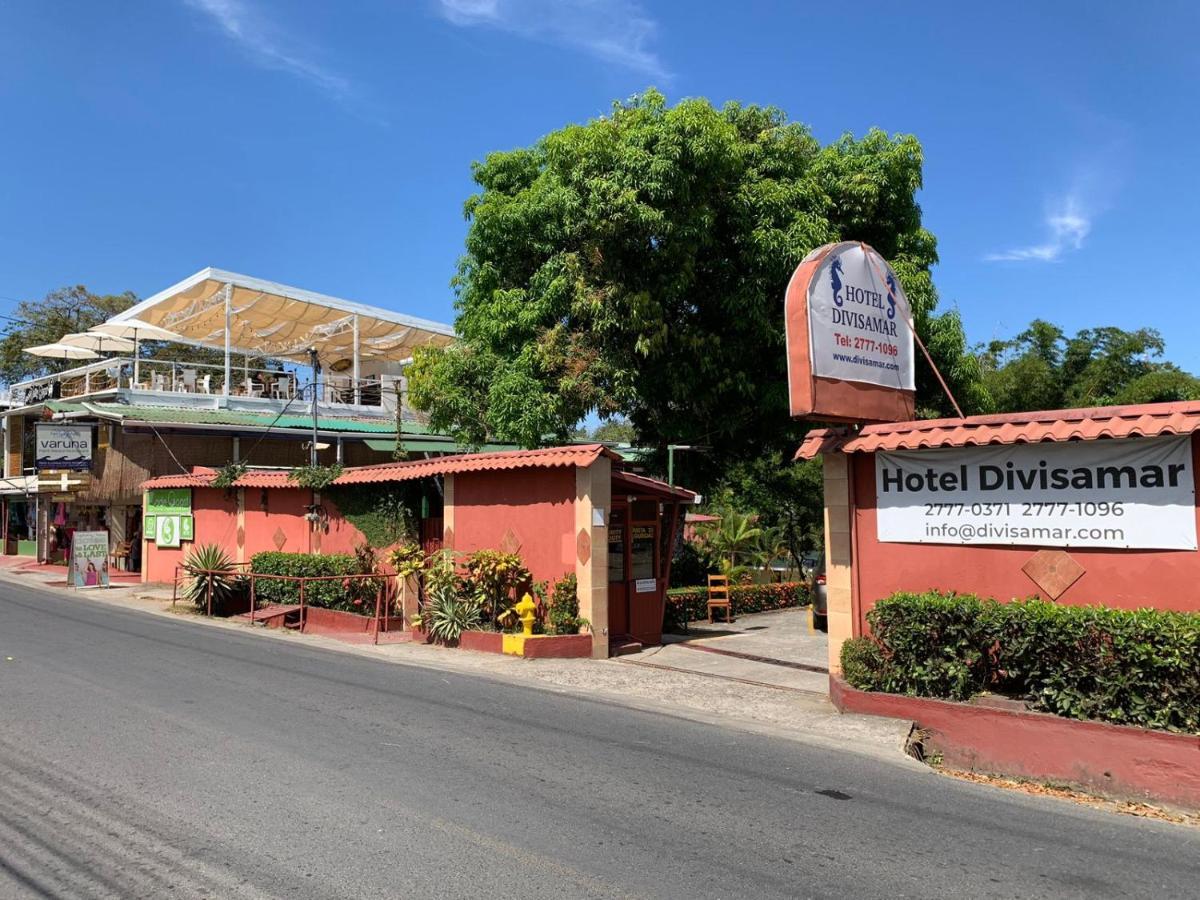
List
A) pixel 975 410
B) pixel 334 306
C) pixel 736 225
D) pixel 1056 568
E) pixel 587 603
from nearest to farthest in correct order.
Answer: pixel 1056 568 → pixel 587 603 → pixel 736 225 → pixel 975 410 → pixel 334 306

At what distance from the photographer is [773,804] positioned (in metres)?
6.12

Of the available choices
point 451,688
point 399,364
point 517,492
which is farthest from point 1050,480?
point 399,364

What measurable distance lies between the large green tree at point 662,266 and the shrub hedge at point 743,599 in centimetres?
363

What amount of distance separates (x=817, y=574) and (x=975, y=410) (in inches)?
266

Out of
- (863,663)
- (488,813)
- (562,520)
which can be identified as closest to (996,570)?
(863,663)

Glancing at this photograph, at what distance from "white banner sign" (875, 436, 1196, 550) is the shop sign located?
88.5 feet

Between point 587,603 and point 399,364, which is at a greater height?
point 399,364

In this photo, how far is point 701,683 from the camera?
11.3m

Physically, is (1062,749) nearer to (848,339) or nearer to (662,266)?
(848,339)

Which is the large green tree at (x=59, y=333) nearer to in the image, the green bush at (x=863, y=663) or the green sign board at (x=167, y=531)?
the green sign board at (x=167, y=531)

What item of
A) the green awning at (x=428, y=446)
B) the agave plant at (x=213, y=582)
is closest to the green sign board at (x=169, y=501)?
the agave plant at (x=213, y=582)

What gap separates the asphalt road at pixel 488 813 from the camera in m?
4.70

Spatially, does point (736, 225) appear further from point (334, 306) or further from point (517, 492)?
point (334, 306)

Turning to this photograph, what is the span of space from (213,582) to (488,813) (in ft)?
50.0
